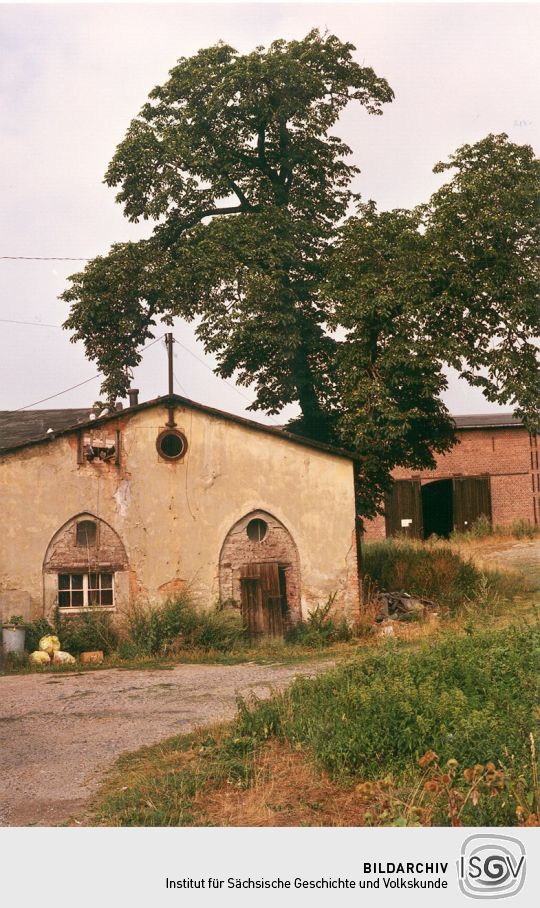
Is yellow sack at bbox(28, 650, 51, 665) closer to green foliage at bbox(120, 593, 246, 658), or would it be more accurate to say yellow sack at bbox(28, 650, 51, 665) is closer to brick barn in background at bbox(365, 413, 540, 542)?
green foliage at bbox(120, 593, 246, 658)

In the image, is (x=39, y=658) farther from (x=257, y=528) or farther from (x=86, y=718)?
(x=86, y=718)

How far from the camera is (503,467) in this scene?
31719mm

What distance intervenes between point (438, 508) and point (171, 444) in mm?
17886

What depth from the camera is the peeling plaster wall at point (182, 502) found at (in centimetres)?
1592

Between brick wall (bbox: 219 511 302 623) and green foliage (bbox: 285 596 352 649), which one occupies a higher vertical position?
brick wall (bbox: 219 511 302 623)

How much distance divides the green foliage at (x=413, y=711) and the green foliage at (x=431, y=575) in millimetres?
8690

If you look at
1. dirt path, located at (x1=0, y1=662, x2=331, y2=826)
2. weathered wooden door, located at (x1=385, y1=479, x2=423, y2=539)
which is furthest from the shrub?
dirt path, located at (x1=0, y1=662, x2=331, y2=826)

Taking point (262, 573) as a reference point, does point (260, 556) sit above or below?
above

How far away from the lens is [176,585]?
1647 cm

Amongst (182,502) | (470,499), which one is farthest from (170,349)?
(470,499)
